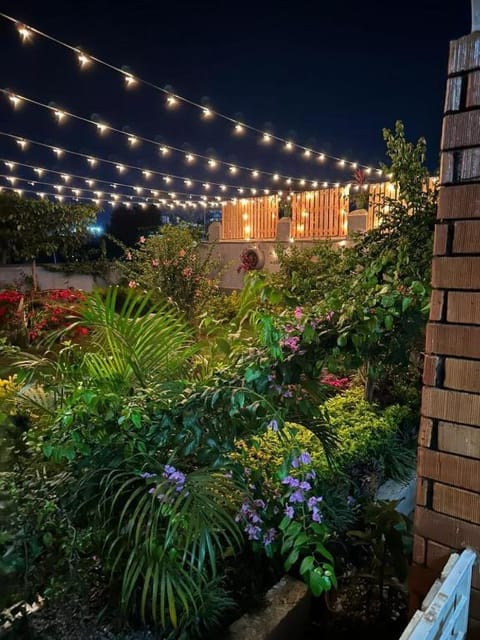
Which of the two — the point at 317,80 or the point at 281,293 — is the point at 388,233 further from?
the point at 317,80

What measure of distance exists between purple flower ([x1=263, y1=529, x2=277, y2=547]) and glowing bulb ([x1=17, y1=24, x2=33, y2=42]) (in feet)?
14.8

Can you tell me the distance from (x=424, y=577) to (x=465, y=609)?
140mm

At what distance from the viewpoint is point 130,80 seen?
16.1 feet

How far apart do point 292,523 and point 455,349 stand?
3.24ft

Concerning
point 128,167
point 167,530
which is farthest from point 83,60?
point 167,530

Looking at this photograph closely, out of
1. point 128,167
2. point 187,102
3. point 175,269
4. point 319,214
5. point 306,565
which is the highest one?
point 187,102

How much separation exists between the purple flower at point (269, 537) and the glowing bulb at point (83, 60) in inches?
182

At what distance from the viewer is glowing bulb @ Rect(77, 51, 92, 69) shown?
4391 millimetres

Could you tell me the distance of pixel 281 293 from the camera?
1756 mm

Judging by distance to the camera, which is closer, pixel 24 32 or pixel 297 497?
pixel 297 497

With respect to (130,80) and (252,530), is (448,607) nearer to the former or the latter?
(252,530)

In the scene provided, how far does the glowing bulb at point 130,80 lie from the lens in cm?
484

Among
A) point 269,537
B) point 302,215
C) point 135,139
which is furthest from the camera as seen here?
point 302,215

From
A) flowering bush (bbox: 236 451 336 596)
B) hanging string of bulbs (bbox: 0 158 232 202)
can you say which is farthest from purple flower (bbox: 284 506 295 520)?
hanging string of bulbs (bbox: 0 158 232 202)
